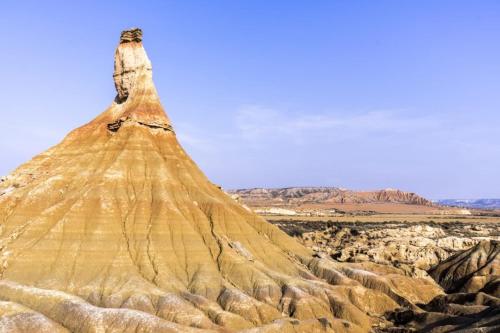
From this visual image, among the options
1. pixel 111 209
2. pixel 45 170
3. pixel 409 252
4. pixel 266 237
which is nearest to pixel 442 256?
pixel 409 252

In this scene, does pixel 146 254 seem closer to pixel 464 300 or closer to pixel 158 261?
pixel 158 261

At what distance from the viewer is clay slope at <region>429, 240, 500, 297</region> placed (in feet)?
230

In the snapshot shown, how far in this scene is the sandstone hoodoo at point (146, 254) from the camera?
155 ft

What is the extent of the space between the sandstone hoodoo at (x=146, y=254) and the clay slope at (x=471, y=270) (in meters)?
6.02

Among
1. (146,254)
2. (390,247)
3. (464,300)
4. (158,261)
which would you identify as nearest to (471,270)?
(464,300)

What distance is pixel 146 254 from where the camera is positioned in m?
58.8

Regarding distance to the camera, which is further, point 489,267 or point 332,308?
point 489,267

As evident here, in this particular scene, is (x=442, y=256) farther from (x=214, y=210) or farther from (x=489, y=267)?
(x=214, y=210)

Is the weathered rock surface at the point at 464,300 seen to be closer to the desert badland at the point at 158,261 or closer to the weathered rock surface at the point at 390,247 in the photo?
the desert badland at the point at 158,261

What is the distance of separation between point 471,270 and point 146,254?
1957 inches

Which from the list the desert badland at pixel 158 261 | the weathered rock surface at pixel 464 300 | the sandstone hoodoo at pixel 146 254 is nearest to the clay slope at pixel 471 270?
the weathered rock surface at pixel 464 300

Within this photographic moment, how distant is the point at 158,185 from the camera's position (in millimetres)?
68188

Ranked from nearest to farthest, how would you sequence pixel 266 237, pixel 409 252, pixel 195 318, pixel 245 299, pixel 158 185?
pixel 195 318
pixel 245 299
pixel 158 185
pixel 266 237
pixel 409 252

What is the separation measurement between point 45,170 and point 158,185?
17.2 m
